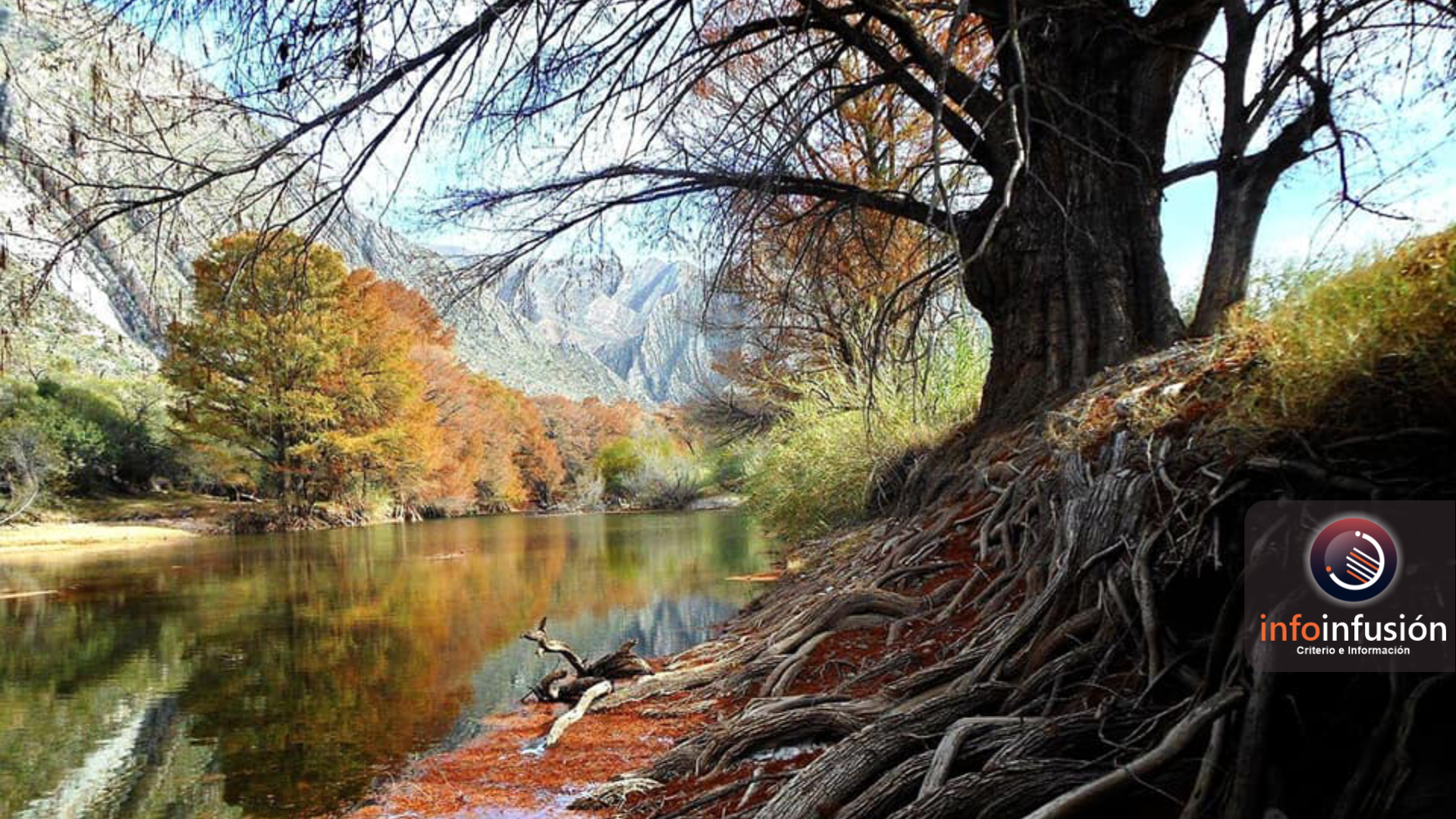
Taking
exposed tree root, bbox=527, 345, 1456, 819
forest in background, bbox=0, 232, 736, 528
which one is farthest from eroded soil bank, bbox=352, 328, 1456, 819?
forest in background, bbox=0, 232, 736, 528

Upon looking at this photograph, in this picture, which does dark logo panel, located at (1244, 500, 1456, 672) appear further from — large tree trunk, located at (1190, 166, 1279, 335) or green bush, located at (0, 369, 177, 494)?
green bush, located at (0, 369, 177, 494)

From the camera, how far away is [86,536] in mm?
22609

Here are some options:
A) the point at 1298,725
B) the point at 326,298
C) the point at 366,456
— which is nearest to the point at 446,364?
the point at 366,456

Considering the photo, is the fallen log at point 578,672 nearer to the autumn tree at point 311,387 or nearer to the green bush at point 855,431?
the green bush at point 855,431

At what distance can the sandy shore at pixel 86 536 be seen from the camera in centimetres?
2080

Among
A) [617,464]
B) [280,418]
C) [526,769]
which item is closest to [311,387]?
[280,418]

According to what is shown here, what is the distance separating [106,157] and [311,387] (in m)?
25.2

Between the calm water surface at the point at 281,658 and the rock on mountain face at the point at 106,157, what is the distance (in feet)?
8.25

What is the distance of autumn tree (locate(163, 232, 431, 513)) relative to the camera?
976 inches

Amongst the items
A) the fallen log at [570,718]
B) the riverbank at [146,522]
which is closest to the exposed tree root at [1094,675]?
the fallen log at [570,718]

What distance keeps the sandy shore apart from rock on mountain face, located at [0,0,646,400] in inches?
793

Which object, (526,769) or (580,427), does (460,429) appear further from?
(526,769)

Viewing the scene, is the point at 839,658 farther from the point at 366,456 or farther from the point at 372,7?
the point at 366,456

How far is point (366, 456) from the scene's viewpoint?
2853 centimetres
